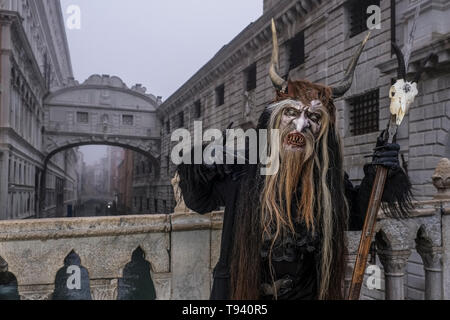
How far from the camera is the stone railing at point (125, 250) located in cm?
250

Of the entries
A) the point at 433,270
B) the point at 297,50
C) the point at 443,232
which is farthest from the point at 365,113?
the point at 433,270

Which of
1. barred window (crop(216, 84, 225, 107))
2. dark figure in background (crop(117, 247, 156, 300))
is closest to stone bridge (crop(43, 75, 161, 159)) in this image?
barred window (crop(216, 84, 225, 107))

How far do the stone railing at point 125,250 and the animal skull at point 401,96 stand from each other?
152 cm

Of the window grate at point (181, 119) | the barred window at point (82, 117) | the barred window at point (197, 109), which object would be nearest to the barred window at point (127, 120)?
the barred window at point (82, 117)

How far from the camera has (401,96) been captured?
214cm

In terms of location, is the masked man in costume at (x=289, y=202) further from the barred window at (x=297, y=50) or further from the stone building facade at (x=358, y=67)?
the barred window at (x=297, y=50)

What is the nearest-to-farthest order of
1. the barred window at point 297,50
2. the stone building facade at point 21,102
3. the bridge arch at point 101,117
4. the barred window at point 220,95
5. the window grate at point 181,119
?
the barred window at point 297,50 < the stone building facade at point 21,102 < the barred window at point 220,95 < the window grate at point 181,119 < the bridge arch at point 101,117

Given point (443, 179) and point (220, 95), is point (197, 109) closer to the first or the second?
point (220, 95)

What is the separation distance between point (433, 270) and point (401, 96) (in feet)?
7.72

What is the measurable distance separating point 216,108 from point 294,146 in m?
19.0

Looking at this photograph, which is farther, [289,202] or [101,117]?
[101,117]

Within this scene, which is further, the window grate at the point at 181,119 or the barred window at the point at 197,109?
the window grate at the point at 181,119

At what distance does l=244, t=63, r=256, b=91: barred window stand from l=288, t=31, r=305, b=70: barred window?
2610mm

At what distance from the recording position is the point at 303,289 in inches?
88.8
